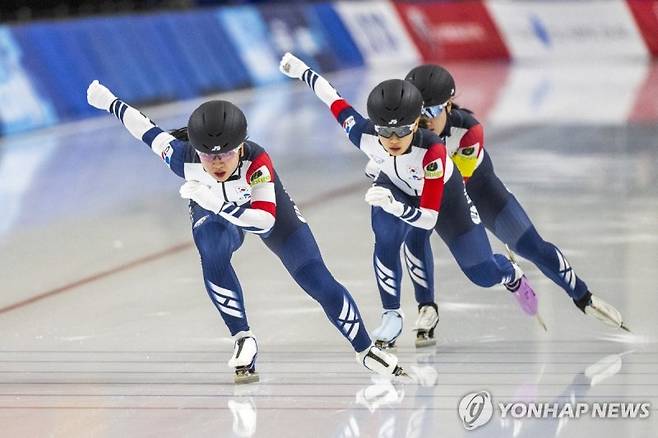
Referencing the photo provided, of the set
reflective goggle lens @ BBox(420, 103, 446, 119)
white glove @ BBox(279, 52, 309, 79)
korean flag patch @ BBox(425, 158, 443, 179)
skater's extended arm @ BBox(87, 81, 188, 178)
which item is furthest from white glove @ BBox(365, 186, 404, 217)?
white glove @ BBox(279, 52, 309, 79)

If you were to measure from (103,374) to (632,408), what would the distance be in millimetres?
2296

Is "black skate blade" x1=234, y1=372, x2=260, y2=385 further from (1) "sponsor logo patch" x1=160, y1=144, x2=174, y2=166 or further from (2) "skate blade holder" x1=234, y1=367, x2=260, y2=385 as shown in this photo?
(1) "sponsor logo patch" x1=160, y1=144, x2=174, y2=166

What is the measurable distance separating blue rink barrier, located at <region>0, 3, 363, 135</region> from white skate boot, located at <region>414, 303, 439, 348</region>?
9.06 meters

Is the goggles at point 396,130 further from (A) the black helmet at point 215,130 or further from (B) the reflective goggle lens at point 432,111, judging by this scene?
(A) the black helmet at point 215,130

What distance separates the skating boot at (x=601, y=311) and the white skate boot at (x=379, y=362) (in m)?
1.21

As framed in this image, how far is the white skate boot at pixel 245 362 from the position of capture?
5094 millimetres

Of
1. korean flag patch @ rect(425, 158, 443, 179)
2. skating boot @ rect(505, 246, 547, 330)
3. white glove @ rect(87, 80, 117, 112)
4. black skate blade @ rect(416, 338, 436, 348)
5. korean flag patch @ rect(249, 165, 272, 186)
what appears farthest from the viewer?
skating boot @ rect(505, 246, 547, 330)

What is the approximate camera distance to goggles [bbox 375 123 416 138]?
5016 mm

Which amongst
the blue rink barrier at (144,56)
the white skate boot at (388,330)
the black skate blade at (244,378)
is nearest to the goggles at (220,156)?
the black skate blade at (244,378)

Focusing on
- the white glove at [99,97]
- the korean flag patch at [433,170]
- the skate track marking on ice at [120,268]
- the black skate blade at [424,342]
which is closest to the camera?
the korean flag patch at [433,170]

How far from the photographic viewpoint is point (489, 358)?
5.37 m

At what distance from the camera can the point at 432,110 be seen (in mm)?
5484

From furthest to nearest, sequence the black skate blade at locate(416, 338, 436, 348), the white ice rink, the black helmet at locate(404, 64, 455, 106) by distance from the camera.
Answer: the black skate blade at locate(416, 338, 436, 348)
the black helmet at locate(404, 64, 455, 106)
the white ice rink

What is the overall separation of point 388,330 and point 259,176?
1.08 meters
